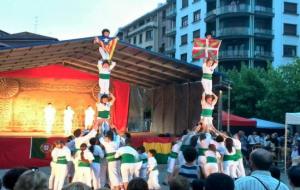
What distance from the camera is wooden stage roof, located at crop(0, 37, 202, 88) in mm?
20516

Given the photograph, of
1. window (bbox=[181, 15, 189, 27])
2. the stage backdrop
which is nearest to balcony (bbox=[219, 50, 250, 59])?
window (bbox=[181, 15, 189, 27])

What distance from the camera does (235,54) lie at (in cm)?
5388

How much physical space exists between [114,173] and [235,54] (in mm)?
42866

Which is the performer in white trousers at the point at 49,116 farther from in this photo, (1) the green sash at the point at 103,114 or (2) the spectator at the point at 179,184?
(2) the spectator at the point at 179,184

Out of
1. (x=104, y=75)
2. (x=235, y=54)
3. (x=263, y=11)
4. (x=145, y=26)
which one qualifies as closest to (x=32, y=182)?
(x=104, y=75)

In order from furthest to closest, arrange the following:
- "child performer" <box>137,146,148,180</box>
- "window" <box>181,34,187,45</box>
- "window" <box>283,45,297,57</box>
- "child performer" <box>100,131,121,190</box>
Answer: "window" <box>181,34,187,45</box>, "window" <box>283,45,297,57</box>, "child performer" <box>137,146,148,180</box>, "child performer" <box>100,131,121,190</box>

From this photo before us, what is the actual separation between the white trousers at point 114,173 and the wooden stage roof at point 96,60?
317 inches

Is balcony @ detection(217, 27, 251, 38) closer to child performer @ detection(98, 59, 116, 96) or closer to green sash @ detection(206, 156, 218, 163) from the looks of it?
child performer @ detection(98, 59, 116, 96)

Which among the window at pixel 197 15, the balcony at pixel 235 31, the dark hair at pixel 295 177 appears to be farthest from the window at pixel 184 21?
the dark hair at pixel 295 177

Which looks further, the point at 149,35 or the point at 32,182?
the point at 149,35

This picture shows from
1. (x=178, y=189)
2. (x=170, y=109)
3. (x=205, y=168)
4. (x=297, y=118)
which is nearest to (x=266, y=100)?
(x=170, y=109)

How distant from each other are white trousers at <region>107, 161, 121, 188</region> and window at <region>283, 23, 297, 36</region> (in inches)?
1813

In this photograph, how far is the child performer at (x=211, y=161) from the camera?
1236 cm

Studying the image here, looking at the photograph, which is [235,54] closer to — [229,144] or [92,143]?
[229,144]
